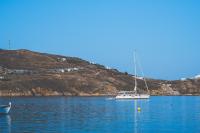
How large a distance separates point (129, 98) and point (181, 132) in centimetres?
11665

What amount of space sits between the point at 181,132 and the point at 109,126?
12.1 meters

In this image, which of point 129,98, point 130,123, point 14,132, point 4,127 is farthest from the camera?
point 129,98

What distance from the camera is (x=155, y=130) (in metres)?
64.3

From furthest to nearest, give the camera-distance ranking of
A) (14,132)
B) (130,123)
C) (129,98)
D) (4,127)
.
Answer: (129,98), (130,123), (4,127), (14,132)

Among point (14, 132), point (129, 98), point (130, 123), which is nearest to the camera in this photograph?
point (14, 132)

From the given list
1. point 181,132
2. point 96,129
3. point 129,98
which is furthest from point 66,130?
point 129,98

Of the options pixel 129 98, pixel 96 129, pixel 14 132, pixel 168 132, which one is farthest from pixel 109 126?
pixel 129 98

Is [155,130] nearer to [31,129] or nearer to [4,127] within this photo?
[31,129]

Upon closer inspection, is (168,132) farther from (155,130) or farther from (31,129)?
(31,129)

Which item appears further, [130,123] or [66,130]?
[130,123]

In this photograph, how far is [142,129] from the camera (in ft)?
216

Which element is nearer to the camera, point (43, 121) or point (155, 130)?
point (155, 130)

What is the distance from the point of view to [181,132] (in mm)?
62656

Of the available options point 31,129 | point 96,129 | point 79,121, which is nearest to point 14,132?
point 31,129
